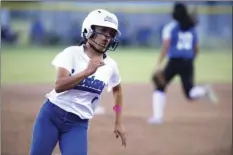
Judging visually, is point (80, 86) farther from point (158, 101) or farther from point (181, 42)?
point (181, 42)

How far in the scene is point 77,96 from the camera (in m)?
3.44

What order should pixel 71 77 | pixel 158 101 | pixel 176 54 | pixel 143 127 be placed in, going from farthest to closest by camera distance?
pixel 176 54 → pixel 158 101 → pixel 143 127 → pixel 71 77

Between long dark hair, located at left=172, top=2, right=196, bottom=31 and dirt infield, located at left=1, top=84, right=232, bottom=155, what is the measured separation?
3.30ft

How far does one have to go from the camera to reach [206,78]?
1224cm

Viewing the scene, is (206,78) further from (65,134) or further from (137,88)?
(65,134)

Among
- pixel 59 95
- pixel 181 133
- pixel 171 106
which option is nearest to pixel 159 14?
pixel 171 106

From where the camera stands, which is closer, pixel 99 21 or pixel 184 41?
pixel 99 21

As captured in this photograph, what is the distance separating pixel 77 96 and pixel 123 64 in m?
10.2

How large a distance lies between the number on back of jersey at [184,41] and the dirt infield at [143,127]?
0.79 m

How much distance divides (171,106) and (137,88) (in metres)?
1.76

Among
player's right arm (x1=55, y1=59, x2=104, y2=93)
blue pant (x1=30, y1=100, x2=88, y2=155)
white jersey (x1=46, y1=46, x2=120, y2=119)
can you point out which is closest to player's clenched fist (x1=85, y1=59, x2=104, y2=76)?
player's right arm (x1=55, y1=59, x2=104, y2=93)

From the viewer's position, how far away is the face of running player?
339 cm

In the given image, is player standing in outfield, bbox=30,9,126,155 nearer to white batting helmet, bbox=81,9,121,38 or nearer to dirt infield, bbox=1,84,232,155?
white batting helmet, bbox=81,9,121,38

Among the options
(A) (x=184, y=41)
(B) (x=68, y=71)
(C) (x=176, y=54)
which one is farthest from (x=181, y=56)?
(B) (x=68, y=71)
